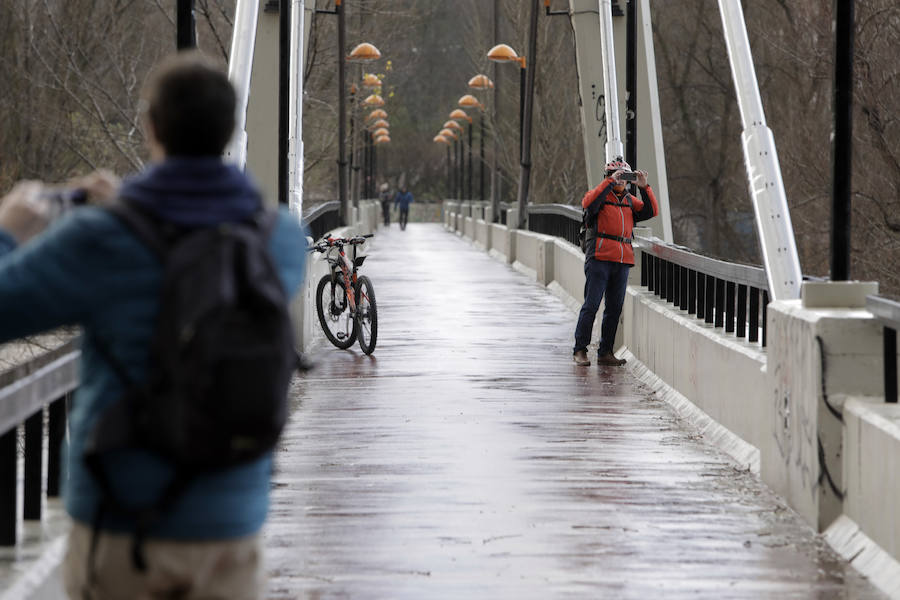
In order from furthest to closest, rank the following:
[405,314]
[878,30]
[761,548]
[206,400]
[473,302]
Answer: [878,30]
[473,302]
[405,314]
[761,548]
[206,400]

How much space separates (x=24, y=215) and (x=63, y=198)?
11cm

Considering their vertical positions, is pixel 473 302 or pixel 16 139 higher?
pixel 16 139

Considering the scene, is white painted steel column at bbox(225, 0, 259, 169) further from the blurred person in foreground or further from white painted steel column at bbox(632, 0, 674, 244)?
the blurred person in foreground

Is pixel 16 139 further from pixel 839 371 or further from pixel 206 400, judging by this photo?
pixel 206 400

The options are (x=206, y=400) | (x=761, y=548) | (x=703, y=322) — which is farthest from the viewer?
(x=703, y=322)

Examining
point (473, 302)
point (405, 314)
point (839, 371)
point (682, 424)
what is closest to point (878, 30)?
point (473, 302)

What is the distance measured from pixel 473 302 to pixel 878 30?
35.5ft

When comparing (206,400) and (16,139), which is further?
(16,139)

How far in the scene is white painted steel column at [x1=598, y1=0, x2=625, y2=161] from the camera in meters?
18.0

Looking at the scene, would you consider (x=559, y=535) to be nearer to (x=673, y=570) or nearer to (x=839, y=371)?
(x=673, y=570)

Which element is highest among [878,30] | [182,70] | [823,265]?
[878,30]

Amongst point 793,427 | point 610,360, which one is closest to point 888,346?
point 793,427

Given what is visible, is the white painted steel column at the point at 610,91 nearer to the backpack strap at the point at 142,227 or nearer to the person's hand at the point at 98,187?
the person's hand at the point at 98,187

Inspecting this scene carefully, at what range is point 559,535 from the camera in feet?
25.1
